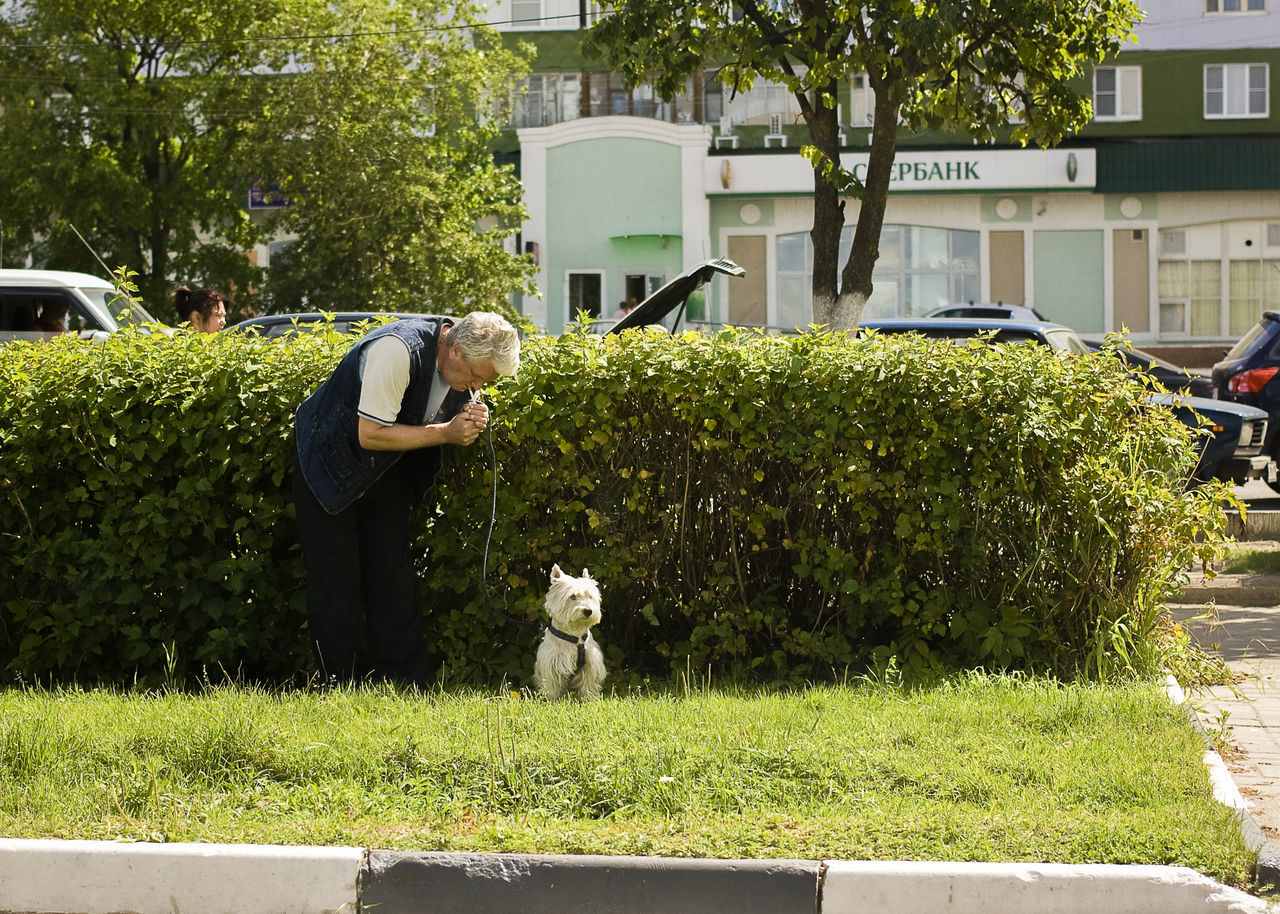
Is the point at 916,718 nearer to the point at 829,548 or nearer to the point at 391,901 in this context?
the point at 829,548

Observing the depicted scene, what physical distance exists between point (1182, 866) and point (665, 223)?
31.5 metres

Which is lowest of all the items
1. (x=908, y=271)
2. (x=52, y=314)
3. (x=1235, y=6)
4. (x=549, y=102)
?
(x=52, y=314)

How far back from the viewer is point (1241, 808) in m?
4.41

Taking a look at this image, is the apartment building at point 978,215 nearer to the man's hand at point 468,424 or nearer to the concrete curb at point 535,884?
the man's hand at point 468,424

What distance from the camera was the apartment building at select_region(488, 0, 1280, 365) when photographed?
34.2 metres

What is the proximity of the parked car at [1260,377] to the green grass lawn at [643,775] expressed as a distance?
9073 mm

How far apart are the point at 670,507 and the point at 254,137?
22083 mm

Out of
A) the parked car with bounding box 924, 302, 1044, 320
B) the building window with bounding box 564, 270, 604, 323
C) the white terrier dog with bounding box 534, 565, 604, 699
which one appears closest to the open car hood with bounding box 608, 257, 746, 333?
the white terrier dog with bounding box 534, 565, 604, 699

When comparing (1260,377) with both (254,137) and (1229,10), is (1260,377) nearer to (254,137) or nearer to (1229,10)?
(254,137)

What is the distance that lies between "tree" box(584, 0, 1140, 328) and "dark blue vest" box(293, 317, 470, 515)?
17.6ft

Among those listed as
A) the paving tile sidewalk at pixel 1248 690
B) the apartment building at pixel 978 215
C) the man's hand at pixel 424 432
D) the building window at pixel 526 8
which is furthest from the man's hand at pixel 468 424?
the building window at pixel 526 8

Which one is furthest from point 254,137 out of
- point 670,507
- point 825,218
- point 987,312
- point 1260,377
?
point 670,507

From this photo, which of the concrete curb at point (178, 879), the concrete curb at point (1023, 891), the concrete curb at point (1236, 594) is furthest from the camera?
the concrete curb at point (1236, 594)

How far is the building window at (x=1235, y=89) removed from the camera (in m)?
34.5
